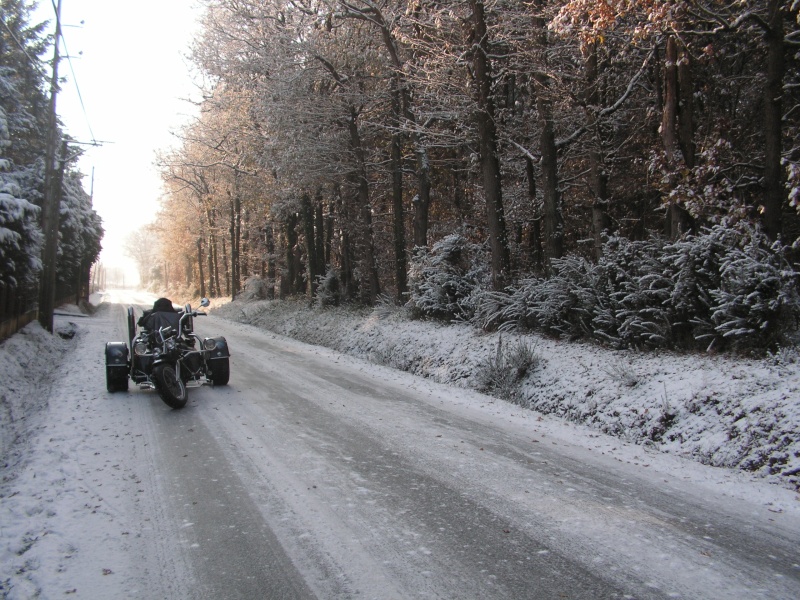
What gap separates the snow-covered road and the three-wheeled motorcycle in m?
0.81

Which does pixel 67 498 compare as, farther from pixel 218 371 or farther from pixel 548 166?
pixel 548 166

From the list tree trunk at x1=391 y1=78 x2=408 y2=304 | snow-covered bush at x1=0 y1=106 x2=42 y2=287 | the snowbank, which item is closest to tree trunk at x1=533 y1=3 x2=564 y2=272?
tree trunk at x1=391 y1=78 x2=408 y2=304

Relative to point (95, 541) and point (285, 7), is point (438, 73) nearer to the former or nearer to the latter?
point (285, 7)

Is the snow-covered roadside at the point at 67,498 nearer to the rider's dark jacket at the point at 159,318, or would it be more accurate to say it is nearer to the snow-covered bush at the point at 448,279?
the rider's dark jacket at the point at 159,318

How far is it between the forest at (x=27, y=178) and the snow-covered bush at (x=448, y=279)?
9766 millimetres

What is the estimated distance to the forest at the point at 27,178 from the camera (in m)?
13.7

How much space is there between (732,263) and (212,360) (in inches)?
335

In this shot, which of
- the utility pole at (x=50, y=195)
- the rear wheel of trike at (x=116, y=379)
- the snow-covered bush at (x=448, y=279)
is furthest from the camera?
the utility pole at (x=50, y=195)

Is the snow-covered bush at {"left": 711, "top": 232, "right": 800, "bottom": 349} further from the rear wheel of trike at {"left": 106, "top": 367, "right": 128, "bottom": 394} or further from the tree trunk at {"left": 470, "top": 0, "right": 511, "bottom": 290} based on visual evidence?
the rear wheel of trike at {"left": 106, "top": 367, "right": 128, "bottom": 394}

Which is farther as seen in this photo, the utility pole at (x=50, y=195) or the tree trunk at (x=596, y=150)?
the utility pole at (x=50, y=195)

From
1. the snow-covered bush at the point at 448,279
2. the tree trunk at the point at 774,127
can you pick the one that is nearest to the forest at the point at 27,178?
the snow-covered bush at the point at 448,279

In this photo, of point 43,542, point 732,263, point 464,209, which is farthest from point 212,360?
point 464,209

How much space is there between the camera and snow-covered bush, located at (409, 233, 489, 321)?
14703mm

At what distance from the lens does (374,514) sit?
4430 mm
